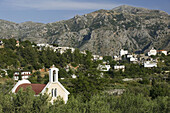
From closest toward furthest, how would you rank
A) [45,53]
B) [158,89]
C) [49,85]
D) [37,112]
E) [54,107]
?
[37,112]
[54,107]
[49,85]
[158,89]
[45,53]

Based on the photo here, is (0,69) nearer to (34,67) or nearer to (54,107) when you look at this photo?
(34,67)

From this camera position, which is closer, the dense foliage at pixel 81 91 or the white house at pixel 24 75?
the dense foliage at pixel 81 91

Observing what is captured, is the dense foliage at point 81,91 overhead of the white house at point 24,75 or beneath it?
overhead

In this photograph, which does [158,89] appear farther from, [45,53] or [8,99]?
[45,53]

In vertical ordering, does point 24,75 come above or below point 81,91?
below

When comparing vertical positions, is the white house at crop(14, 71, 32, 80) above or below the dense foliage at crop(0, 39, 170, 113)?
below

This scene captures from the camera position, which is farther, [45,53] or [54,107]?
[45,53]

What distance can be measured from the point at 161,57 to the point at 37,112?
445 feet

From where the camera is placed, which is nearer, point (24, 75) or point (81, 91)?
point (81, 91)

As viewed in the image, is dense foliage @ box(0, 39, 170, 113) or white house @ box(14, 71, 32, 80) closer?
dense foliage @ box(0, 39, 170, 113)

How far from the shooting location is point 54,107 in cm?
2152

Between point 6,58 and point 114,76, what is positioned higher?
point 6,58

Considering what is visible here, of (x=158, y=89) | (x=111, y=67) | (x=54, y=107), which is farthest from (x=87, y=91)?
(x=111, y=67)

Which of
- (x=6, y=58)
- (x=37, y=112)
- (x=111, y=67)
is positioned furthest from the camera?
(x=111, y=67)
